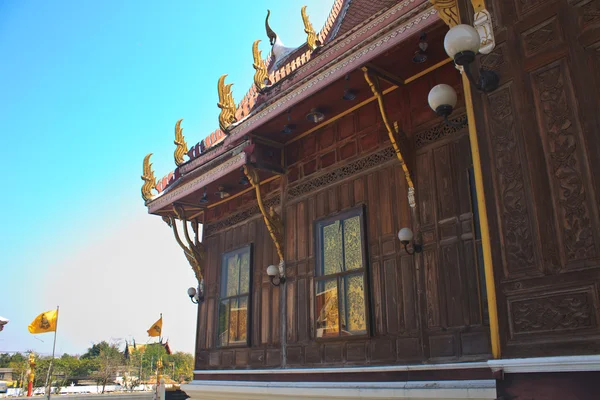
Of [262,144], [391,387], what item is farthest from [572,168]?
[262,144]

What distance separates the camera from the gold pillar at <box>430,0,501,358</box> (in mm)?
3193

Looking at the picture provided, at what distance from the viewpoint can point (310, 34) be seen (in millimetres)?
6336

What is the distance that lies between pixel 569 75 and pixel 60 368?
176ft

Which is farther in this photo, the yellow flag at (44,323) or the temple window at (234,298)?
the yellow flag at (44,323)

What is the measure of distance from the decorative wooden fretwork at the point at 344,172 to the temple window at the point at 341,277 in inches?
21.1

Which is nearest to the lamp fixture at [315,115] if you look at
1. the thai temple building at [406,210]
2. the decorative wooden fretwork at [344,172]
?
the thai temple building at [406,210]

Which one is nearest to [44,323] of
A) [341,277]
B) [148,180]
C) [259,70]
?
[148,180]

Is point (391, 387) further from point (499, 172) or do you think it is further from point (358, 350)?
point (499, 172)

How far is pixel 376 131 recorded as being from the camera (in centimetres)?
→ 619

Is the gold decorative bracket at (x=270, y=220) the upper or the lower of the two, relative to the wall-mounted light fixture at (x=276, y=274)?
upper

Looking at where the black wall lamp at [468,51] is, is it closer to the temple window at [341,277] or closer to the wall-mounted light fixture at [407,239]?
the wall-mounted light fixture at [407,239]

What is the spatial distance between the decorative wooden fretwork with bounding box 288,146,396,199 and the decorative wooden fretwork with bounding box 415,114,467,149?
0.37 m

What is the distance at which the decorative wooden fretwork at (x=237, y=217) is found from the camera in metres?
7.72

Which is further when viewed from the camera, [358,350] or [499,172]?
[358,350]
